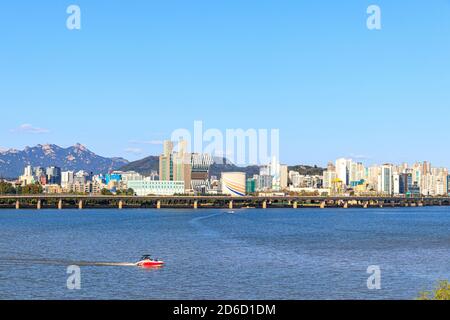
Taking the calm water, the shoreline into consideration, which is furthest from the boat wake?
the shoreline

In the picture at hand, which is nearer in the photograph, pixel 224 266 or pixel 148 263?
pixel 148 263

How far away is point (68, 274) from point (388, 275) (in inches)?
623

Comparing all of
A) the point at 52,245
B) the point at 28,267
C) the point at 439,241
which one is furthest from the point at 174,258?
the point at 439,241

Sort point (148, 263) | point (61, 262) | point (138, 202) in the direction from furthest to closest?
point (138, 202) < point (61, 262) < point (148, 263)

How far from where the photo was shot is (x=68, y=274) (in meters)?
33.7

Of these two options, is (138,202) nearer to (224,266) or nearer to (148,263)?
(148,263)

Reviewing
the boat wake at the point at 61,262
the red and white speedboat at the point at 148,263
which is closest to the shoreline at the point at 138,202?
the boat wake at the point at 61,262

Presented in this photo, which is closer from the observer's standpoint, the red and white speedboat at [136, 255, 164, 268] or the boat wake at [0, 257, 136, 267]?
the red and white speedboat at [136, 255, 164, 268]

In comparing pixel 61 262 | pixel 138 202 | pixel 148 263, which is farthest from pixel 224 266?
pixel 138 202

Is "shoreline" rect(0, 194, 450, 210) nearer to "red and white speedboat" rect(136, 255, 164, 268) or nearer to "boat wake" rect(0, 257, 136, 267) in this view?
"boat wake" rect(0, 257, 136, 267)

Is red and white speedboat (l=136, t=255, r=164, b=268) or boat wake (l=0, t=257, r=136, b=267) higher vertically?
red and white speedboat (l=136, t=255, r=164, b=268)

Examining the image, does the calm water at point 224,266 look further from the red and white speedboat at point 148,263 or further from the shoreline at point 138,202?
the shoreline at point 138,202
